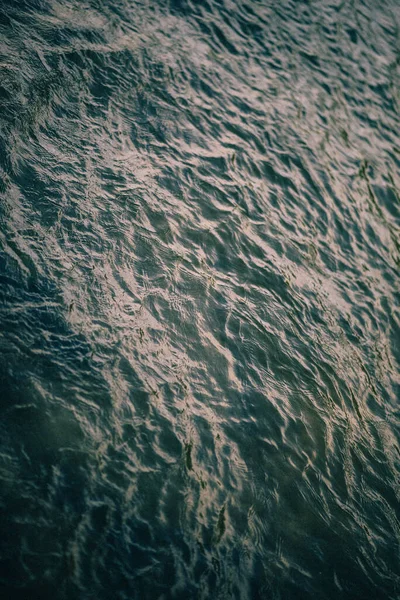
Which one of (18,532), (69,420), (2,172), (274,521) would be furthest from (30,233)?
(274,521)

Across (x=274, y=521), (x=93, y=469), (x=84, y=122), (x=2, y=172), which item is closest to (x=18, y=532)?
(x=93, y=469)

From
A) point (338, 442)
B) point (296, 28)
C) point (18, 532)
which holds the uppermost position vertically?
point (296, 28)

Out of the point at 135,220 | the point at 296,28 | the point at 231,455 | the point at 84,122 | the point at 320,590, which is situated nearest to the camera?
the point at 320,590

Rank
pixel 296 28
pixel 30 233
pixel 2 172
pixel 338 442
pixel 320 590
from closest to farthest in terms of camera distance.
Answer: pixel 320 590
pixel 338 442
pixel 30 233
pixel 2 172
pixel 296 28

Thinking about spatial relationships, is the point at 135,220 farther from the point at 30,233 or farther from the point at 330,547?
the point at 330,547

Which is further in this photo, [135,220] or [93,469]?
[135,220]

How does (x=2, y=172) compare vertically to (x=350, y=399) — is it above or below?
below

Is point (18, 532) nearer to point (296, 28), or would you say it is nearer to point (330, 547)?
point (330, 547)
